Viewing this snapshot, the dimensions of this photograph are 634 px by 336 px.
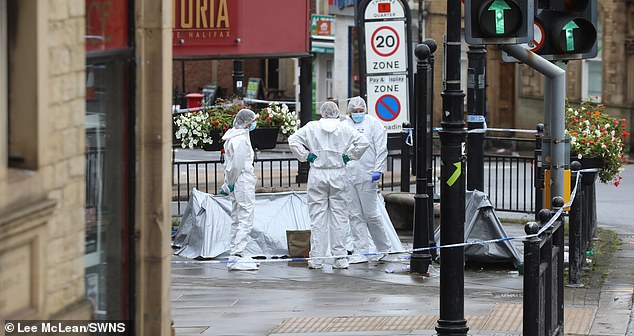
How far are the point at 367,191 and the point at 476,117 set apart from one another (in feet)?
8.16

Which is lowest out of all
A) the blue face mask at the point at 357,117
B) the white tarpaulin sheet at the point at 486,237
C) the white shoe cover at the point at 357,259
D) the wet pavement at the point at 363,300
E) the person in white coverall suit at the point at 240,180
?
the wet pavement at the point at 363,300

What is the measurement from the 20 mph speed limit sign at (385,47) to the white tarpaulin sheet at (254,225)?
9.59 feet

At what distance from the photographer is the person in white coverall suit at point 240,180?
13891 mm

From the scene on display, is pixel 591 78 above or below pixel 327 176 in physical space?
above

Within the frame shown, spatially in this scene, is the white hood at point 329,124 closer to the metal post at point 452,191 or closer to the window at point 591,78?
the metal post at point 452,191

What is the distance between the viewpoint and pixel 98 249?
6.98 meters

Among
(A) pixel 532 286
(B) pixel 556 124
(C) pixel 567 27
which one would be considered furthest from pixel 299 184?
(A) pixel 532 286

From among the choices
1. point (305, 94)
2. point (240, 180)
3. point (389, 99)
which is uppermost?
point (305, 94)

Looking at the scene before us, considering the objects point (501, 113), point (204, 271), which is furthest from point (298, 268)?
point (501, 113)

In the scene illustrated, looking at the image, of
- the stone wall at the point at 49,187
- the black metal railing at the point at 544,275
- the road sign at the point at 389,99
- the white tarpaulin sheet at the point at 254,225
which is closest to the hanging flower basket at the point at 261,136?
the road sign at the point at 389,99

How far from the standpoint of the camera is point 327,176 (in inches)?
546

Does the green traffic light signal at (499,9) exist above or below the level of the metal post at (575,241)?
above

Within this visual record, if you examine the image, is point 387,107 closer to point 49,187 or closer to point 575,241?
point 575,241

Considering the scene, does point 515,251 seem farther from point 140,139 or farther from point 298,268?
point 140,139
